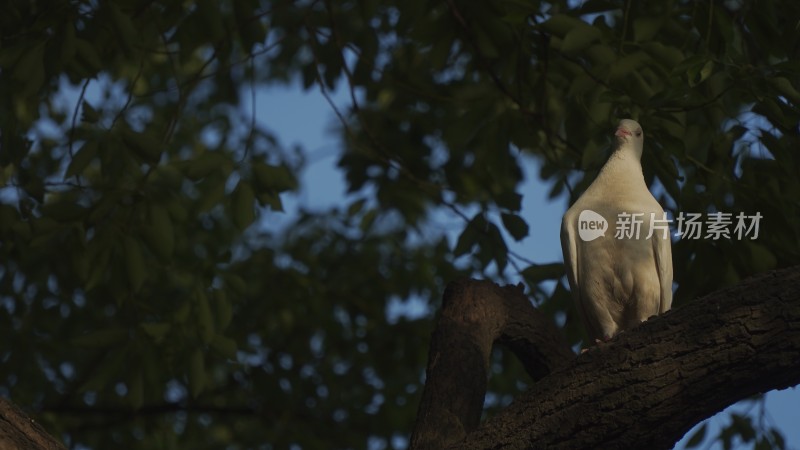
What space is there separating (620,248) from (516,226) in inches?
48.3

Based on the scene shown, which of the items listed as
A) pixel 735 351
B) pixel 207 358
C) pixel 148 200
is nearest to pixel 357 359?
pixel 207 358

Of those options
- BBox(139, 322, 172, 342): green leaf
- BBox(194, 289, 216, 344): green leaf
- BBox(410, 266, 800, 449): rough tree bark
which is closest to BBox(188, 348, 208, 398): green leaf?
BBox(194, 289, 216, 344): green leaf

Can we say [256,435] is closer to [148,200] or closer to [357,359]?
[357,359]

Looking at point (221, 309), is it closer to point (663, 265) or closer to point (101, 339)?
point (101, 339)

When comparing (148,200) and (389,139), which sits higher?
(389,139)

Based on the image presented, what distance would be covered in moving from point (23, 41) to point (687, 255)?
3.23 meters

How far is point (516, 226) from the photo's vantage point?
18.3ft

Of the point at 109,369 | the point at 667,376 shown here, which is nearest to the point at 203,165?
the point at 109,369

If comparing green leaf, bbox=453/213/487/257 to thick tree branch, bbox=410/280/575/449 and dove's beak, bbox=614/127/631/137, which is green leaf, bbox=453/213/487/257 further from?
dove's beak, bbox=614/127/631/137

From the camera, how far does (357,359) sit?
8.29m

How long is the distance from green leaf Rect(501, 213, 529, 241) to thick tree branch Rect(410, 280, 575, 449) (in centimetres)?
78

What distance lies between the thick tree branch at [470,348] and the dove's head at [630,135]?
0.78 metres

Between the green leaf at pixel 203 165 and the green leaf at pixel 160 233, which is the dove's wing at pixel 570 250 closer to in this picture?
the green leaf at pixel 203 165

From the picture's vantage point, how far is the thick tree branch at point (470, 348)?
4.20m
